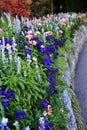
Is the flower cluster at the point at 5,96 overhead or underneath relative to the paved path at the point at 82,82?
overhead

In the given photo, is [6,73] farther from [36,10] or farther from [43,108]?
[36,10]

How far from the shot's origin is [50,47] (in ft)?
19.7

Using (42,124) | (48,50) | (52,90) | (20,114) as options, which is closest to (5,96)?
(20,114)

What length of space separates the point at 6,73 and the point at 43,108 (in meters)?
0.54

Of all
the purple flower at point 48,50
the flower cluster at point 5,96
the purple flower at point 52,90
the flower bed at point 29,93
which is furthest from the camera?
the purple flower at point 48,50

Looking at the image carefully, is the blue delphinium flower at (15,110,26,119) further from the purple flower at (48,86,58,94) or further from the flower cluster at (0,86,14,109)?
the purple flower at (48,86,58,94)

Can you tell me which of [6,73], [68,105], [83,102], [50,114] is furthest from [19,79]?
[83,102]

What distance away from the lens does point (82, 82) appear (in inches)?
353

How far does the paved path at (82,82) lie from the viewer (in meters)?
7.08

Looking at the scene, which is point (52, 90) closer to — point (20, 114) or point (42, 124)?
point (20, 114)

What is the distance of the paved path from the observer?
23.2ft

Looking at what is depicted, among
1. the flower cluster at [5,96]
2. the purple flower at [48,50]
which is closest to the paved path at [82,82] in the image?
the purple flower at [48,50]

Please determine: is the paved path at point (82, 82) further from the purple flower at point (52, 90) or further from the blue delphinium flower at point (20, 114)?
the blue delphinium flower at point (20, 114)

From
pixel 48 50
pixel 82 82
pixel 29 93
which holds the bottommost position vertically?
pixel 82 82
